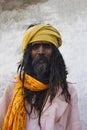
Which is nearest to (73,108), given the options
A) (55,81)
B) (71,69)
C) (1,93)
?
(55,81)

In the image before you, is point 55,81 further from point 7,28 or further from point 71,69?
point 7,28

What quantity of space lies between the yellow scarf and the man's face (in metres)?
0.06

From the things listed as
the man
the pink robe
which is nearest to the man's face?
the man

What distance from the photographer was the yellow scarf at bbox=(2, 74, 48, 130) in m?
3.97

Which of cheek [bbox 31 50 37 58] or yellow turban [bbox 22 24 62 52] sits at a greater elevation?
yellow turban [bbox 22 24 62 52]

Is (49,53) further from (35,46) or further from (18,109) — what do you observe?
(18,109)

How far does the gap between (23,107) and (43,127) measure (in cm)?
20

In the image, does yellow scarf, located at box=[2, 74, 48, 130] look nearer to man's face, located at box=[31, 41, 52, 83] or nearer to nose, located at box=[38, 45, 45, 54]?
man's face, located at box=[31, 41, 52, 83]

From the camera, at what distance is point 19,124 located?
3961 mm

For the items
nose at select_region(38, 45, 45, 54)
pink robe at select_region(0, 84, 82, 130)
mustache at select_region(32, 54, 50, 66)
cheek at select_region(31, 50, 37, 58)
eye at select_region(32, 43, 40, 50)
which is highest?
eye at select_region(32, 43, 40, 50)

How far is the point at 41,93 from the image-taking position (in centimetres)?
405

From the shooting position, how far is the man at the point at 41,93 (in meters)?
3.96

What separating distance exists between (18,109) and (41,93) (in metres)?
0.20

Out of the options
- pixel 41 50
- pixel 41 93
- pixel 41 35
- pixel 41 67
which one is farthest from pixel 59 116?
pixel 41 35
